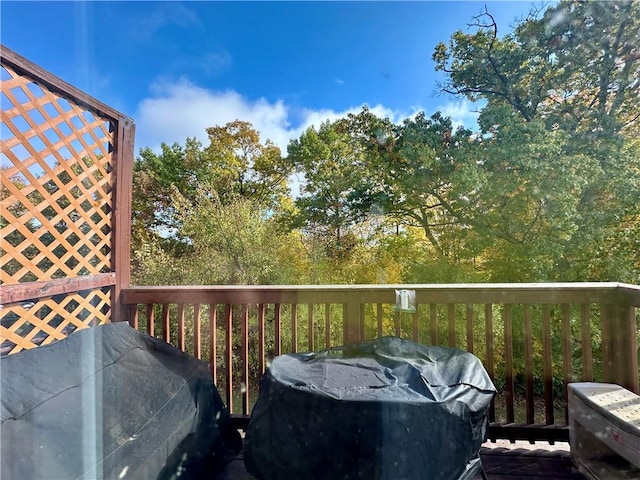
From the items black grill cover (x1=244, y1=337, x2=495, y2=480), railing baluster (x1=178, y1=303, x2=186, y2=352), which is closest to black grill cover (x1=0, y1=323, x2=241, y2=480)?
black grill cover (x1=244, y1=337, x2=495, y2=480)

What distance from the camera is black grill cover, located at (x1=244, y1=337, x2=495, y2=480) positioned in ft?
3.53

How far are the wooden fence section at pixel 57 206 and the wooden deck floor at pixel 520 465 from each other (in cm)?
118

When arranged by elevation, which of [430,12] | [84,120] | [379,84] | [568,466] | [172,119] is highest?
[379,84]

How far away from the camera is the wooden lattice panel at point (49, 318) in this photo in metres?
1.67

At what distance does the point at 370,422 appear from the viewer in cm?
108

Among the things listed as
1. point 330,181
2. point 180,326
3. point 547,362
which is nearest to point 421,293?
point 547,362

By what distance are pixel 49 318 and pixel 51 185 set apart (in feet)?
2.41

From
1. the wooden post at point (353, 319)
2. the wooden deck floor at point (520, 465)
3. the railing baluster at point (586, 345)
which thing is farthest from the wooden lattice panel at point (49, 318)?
the railing baluster at point (586, 345)

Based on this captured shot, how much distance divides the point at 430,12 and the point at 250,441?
297cm

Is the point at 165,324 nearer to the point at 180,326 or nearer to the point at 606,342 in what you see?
the point at 180,326

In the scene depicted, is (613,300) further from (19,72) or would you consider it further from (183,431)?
(19,72)

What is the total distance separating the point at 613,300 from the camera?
5.67ft

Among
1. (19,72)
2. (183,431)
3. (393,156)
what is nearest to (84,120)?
(19,72)

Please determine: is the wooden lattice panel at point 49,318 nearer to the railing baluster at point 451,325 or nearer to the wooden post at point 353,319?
the wooden post at point 353,319
